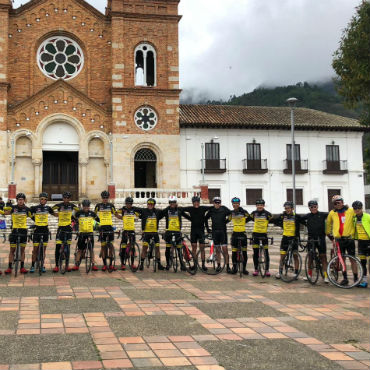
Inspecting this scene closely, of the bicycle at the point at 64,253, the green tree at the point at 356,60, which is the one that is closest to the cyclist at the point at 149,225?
the bicycle at the point at 64,253

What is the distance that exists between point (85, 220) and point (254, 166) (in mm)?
26264

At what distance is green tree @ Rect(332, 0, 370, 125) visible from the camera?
2039 centimetres

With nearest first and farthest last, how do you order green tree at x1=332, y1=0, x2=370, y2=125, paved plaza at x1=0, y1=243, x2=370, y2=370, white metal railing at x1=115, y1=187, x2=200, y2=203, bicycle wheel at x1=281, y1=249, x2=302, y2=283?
paved plaza at x1=0, y1=243, x2=370, y2=370 < bicycle wheel at x1=281, y1=249, x2=302, y2=283 < green tree at x1=332, y1=0, x2=370, y2=125 < white metal railing at x1=115, y1=187, x2=200, y2=203

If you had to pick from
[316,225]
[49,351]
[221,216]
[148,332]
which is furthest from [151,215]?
[49,351]

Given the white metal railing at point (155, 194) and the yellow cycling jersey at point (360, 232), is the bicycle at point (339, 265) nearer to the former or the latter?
the yellow cycling jersey at point (360, 232)

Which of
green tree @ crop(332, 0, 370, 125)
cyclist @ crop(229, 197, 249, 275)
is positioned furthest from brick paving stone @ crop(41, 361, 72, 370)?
green tree @ crop(332, 0, 370, 125)

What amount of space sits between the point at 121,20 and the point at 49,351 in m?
31.8

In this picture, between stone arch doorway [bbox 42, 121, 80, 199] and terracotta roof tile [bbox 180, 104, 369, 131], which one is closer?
stone arch doorway [bbox 42, 121, 80, 199]

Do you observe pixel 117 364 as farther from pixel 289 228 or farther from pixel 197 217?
pixel 197 217

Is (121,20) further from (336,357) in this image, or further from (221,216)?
(336,357)

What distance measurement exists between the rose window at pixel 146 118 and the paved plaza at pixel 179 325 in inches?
951

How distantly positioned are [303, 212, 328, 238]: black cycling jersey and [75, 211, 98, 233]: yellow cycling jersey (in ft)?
17.7

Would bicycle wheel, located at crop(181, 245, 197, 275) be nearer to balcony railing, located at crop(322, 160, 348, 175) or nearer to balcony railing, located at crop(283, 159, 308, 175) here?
balcony railing, located at crop(283, 159, 308, 175)

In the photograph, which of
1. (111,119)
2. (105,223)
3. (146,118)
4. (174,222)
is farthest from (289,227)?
(111,119)
